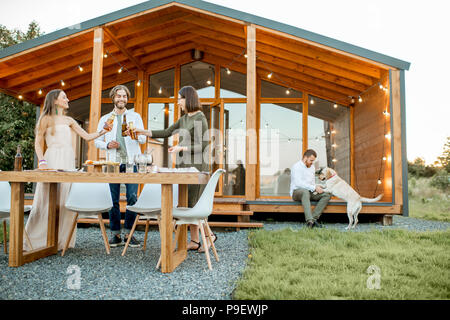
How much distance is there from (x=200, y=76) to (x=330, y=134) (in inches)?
118

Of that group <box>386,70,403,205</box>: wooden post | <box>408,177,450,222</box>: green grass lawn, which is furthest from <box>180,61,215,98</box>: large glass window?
<box>408,177,450,222</box>: green grass lawn

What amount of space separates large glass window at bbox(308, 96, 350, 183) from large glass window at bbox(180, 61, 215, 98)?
2.14 m

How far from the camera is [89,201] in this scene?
3297 millimetres

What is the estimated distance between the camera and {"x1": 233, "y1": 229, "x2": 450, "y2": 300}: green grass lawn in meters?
2.00

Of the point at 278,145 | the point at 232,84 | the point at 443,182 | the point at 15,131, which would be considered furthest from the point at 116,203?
the point at 443,182

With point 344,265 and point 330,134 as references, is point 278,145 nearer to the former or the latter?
point 330,134

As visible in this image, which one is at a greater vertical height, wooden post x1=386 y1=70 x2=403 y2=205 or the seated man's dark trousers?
wooden post x1=386 y1=70 x2=403 y2=205

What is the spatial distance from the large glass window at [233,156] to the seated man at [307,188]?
1868 millimetres

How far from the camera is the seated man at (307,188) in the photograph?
16.4ft

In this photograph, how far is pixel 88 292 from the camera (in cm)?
207

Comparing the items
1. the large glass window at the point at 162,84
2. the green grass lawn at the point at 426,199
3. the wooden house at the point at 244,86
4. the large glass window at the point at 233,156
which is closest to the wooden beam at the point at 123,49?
the wooden house at the point at 244,86

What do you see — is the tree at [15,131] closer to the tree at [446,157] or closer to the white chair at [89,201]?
the white chair at [89,201]

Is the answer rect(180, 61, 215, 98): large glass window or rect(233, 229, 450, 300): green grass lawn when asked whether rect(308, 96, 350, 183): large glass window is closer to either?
rect(180, 61, 215, 98): large glass window

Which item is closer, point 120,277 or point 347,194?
point 120,277
